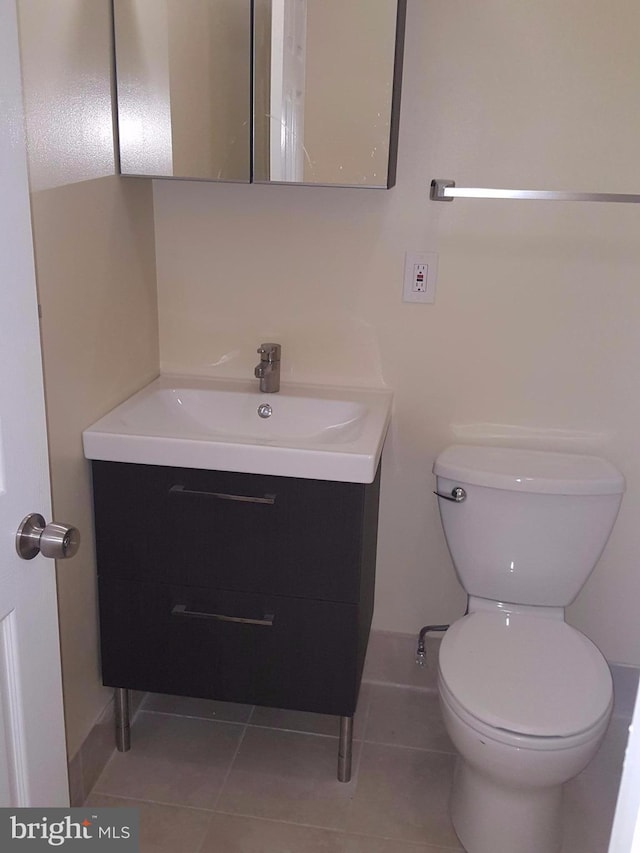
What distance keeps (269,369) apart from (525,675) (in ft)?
3.10

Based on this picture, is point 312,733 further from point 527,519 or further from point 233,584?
point 527,519

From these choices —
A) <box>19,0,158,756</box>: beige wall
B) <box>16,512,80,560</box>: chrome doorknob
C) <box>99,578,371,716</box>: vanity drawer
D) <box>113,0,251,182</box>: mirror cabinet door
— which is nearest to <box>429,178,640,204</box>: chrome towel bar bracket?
<box>113,0,251,182</box>: mirror cabinet door

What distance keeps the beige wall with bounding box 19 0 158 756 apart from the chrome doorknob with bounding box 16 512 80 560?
619 millimetres

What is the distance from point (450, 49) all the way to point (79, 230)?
957 mm

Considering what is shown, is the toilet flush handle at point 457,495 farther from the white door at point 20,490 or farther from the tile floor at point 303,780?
the white door at point 20,490

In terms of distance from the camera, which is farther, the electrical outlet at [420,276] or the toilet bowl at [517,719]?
the electrical outlet at [420,276]

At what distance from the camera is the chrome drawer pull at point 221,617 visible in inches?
72.8

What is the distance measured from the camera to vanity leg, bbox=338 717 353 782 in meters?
1.97

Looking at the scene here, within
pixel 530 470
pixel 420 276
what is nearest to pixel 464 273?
pixel 420 276

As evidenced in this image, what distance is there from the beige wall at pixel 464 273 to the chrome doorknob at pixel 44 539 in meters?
1.21

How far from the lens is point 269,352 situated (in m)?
2.09

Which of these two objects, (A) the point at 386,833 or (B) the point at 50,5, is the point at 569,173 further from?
(A) the point at 386,833

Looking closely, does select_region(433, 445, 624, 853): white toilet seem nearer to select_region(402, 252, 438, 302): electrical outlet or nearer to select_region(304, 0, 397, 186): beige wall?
select_region(402, 252, 438, 302): electrical outlet

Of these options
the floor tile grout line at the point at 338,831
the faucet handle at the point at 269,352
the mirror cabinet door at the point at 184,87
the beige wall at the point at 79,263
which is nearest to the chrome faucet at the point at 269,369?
the faucet handle at the point at 269,352
